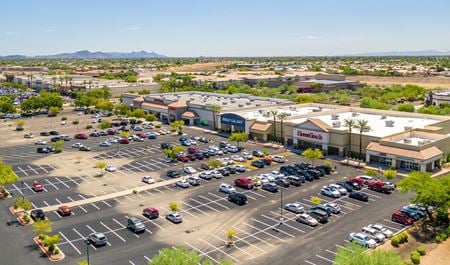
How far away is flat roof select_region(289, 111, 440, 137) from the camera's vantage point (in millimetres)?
81188

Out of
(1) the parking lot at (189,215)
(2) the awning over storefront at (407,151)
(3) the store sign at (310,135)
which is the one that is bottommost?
(1) the parking lot at (189,215)

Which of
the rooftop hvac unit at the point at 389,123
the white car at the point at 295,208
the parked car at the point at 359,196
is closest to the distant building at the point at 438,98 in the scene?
the rooftop hvac unit at the point at 389,123

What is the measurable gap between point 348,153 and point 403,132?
1032 cm

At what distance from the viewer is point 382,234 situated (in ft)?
149

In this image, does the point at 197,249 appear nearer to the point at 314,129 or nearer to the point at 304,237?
the point at 304,237

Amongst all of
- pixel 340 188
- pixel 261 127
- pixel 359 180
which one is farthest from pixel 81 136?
pixel 359 180

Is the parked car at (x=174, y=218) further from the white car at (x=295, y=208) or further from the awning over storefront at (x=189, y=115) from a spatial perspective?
the awning over storefront at (x=189, y=115)

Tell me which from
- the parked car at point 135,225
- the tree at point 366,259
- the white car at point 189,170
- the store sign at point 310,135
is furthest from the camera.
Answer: the store sign at point 310,135

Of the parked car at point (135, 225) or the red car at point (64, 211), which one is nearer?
the parked car at point (135, 225)

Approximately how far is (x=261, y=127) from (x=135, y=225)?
1999 inches

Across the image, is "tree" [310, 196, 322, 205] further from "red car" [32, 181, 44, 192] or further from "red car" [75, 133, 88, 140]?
"red car" [75, 133, 88, 140]

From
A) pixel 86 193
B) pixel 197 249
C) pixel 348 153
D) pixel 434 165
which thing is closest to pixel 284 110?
pixel 348 153

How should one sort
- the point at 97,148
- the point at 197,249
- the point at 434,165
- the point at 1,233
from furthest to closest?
the point at 97,148
the point at 434,165
the point at 1,233
the point at 197,249

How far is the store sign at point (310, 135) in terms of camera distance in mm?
81938
